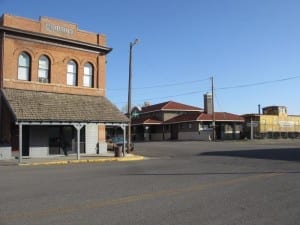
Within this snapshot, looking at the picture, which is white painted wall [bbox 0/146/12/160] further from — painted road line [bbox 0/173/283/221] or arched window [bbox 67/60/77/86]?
painted road line [bbox 0/173/283/221]

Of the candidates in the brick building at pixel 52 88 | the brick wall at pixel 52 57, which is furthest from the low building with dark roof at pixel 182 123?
the brick building at pixel 52 88

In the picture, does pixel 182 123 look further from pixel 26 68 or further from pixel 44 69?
pixel 26 68

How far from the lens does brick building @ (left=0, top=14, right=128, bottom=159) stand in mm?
27859

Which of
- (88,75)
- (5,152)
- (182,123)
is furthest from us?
(182,123)

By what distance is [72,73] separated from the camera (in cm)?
3212

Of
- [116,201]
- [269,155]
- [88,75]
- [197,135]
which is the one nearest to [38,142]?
[88,75]

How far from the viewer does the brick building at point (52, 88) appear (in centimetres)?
2786

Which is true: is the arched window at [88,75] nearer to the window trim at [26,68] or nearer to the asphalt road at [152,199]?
the window trim at [26,68]

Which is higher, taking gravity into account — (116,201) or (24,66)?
(24,66)

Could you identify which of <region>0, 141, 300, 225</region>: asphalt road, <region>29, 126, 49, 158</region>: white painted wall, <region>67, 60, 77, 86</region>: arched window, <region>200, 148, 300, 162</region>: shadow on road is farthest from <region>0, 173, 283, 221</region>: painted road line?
<region>67, 60, 77, 86</region>: arched window

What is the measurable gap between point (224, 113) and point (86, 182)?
189 feet

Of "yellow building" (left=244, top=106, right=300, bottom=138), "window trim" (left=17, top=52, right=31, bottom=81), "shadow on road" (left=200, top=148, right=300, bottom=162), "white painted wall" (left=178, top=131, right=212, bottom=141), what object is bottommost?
"shadow on road" (left=200, top=148, right=300, bottom=162)

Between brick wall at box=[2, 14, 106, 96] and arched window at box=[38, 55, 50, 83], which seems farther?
arched window at box=[38, 55, 50, 83]

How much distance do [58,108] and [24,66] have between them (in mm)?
3846
